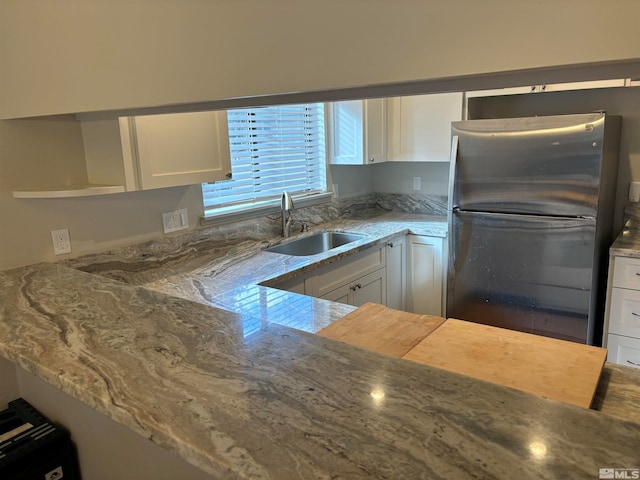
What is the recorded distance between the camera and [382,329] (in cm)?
137

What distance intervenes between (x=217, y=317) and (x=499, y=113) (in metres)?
2.77

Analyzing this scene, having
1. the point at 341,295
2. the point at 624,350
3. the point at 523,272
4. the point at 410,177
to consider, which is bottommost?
the point at 624,350

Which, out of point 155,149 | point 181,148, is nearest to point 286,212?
point 181,148

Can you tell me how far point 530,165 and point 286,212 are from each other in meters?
1.48

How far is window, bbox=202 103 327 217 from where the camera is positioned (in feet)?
9.47

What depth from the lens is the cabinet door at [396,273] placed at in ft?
10.6

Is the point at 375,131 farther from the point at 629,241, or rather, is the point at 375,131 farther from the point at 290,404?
the point at 290,404

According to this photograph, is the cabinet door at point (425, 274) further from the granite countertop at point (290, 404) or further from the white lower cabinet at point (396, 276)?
the granite countertop at point (290, 404)

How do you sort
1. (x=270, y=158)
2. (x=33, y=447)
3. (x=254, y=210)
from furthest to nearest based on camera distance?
(x=270, y=158) < (x=254, y=210) < (x=33, y=447)

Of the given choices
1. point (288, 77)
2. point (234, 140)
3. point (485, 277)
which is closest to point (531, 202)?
point (485, 277)

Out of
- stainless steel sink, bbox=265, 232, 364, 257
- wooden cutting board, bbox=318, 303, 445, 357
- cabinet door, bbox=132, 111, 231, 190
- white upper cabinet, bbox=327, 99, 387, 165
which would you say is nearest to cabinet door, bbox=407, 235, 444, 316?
stainless steel sink, bbox=265, 232, 364, 257

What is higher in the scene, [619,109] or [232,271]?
[619,109]

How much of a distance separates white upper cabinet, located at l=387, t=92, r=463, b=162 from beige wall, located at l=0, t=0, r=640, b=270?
7.35ft

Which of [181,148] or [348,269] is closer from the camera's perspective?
[181,148]
